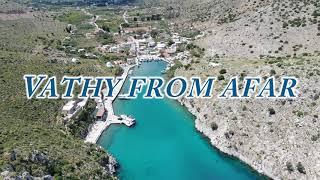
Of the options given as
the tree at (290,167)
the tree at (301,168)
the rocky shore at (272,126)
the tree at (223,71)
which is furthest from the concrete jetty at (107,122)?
the tree at (301,168)

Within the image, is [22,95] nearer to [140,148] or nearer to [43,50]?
[140,148]

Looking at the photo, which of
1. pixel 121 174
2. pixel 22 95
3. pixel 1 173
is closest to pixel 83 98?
pixel 22 95

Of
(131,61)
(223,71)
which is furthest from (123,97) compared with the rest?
(131,61)

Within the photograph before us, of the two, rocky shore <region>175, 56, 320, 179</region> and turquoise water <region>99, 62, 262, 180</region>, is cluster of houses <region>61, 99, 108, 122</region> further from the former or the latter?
rocky shore <region>175, 56, 320, 179</region>

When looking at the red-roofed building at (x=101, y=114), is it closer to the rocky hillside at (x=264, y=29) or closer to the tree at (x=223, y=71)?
the tree at (x=223, y=71)

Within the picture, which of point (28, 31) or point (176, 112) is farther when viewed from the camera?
point (28, 31)

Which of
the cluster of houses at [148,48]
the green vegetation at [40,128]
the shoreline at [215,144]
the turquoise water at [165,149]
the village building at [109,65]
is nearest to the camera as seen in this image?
the green vegetation at [40,128]

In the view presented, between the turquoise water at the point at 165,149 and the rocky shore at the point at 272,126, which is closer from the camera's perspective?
the rocky shore at the point at 272,126

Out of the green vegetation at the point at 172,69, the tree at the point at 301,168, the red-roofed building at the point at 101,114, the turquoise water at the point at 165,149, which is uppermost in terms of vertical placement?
the tree at the point at 301,168

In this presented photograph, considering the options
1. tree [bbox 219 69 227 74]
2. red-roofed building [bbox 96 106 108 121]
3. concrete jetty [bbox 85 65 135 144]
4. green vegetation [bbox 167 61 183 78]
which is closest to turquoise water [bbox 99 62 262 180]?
concrete jetty [bbox 85 65 135 144]
